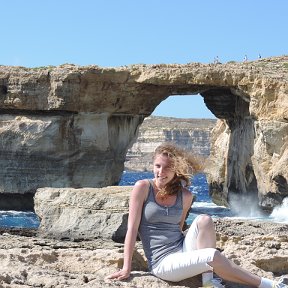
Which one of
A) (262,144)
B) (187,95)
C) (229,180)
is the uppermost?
(187,95)

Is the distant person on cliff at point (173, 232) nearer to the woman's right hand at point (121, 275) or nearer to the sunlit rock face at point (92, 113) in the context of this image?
the woman's right hand at point (121, 275)

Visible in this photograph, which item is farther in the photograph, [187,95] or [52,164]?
[187,95]

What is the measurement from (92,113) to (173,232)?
2843 centimetres

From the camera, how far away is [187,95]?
3706cm

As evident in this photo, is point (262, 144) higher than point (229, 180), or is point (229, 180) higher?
point (262, 144)

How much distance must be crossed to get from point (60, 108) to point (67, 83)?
4.37 ft

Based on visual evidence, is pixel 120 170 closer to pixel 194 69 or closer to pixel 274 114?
pixel 194 69

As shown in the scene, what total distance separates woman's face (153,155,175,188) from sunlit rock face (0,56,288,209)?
2419cm

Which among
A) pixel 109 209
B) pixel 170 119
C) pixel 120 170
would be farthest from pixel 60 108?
pixel 170 119

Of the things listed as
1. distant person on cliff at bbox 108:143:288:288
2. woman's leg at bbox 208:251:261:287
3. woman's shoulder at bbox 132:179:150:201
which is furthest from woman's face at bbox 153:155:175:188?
woman's leg at bbox 208:251:261:287

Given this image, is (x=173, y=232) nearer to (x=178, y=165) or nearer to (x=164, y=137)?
(x=178, y=165)

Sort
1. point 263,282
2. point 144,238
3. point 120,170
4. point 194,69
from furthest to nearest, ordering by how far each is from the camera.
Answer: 1. point 120,170
2. point 194,69
3. point 144,238
4. point 263,282

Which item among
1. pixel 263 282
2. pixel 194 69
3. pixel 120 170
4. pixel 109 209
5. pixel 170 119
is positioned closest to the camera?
pixel 263 282

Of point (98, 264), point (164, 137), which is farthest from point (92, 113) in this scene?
point (164, 137)
